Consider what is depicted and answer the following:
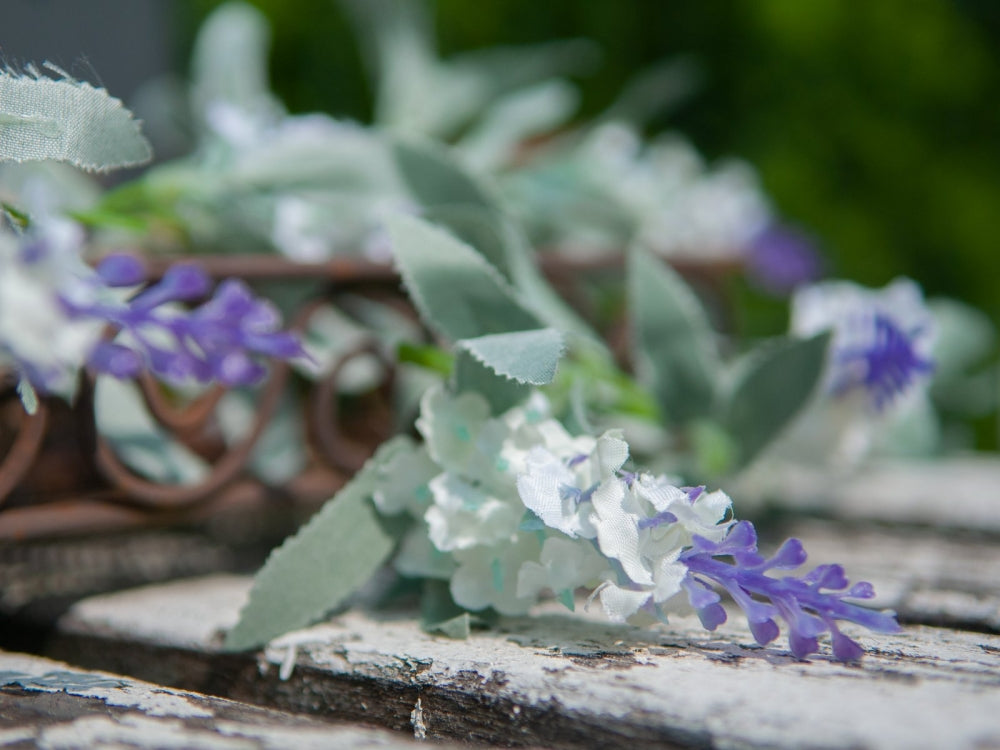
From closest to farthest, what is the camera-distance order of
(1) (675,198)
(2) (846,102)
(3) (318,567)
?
(3) (318,567), (1) (675,198), (2) (846,102)

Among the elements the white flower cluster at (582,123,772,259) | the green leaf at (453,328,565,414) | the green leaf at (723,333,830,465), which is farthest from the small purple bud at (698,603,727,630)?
the white flower cluster at (582,123,772,259)

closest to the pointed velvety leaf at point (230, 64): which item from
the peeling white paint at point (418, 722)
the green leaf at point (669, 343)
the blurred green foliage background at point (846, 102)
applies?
the green leaf at point (669, 343)

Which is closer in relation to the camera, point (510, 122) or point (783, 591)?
point (783, 591)

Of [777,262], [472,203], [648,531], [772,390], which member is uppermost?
[777,262]

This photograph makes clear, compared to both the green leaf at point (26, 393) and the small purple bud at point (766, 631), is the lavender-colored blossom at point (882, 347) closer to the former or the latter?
the small purple bud at point (766, 631)

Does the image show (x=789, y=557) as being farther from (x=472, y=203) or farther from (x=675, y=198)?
(x=675, y=198)

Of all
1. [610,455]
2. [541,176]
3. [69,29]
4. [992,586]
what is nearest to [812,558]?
[992,586]

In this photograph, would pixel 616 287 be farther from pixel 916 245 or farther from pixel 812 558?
pixel 916 245

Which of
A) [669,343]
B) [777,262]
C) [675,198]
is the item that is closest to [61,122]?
[669,343]
